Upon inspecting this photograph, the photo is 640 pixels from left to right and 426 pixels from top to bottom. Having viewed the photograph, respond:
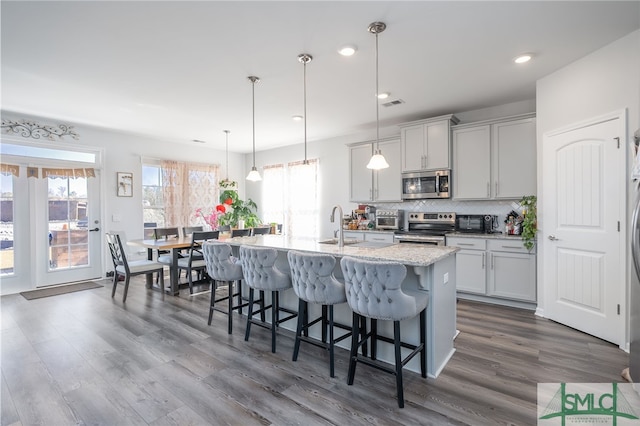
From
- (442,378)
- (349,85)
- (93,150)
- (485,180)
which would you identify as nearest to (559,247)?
(485,180)

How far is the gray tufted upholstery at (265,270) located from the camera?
9.03ft

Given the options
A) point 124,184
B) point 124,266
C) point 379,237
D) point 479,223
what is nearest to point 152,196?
point 124,184

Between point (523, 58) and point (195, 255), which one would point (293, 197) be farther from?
point (523, 58)

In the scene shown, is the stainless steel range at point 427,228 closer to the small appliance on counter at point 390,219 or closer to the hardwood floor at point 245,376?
the small appliance on counter at point 390,219

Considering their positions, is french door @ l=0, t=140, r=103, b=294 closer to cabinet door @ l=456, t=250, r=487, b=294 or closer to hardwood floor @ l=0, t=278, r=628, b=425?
hardwood floor @ l=0, t=278, r=628, b=425

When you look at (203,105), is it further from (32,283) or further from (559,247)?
(559,247)

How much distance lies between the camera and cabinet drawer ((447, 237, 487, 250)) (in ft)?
13.3

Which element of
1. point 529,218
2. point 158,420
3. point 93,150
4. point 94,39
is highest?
point 94,39

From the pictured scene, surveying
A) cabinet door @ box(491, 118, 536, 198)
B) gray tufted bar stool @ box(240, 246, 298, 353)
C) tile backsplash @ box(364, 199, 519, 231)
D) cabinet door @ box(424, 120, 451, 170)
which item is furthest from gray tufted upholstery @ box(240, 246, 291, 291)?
cabinet door @ box(491, 118, 536, 198)

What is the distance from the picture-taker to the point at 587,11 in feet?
7.56

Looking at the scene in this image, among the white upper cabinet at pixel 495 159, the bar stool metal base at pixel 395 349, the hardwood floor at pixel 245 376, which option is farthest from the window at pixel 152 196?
the white upper cabinet at pixel 495 159

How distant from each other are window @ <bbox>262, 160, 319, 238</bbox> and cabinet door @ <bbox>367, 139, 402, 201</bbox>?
1.64 meters

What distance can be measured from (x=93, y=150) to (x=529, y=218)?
6758 millimetres

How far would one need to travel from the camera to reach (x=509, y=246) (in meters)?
3.86
